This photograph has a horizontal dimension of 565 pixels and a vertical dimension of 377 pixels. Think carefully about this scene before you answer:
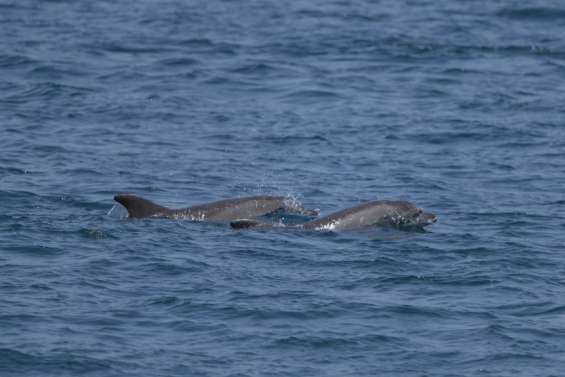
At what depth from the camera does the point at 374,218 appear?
65.8 ft

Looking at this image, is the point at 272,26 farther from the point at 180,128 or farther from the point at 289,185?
the point at 289,185

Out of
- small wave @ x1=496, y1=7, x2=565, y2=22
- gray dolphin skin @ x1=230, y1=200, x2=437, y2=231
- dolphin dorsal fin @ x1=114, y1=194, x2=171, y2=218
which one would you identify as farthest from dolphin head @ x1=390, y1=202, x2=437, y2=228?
small wave @ x1=496, y1=7, x2=565, y2=22

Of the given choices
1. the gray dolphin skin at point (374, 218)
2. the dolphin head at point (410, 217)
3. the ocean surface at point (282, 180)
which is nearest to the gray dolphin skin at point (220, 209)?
the ocean surface at point (282, 180)

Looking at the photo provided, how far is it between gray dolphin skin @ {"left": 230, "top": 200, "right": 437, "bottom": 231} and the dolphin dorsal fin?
130cm

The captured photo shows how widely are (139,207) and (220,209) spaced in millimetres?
1387

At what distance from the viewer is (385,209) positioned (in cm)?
2020

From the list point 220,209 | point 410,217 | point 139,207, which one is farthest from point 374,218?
point 139,207

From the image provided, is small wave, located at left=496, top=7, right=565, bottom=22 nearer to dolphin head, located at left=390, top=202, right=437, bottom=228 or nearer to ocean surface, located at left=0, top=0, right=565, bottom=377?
ocean surface, located at left=0, top=0, right=565, bottom=377

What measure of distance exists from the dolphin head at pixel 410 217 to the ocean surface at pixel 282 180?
18 cm

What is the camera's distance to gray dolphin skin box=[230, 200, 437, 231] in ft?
64.0

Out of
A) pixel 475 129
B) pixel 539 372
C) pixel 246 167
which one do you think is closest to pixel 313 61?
pixel 475 129

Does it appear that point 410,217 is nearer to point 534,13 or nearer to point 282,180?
point 282,180

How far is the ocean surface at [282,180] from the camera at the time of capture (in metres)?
14.6

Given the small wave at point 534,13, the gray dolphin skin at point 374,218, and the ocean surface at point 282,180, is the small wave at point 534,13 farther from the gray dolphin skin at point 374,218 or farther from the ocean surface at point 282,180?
the gray dolphin skin at point 374,218
